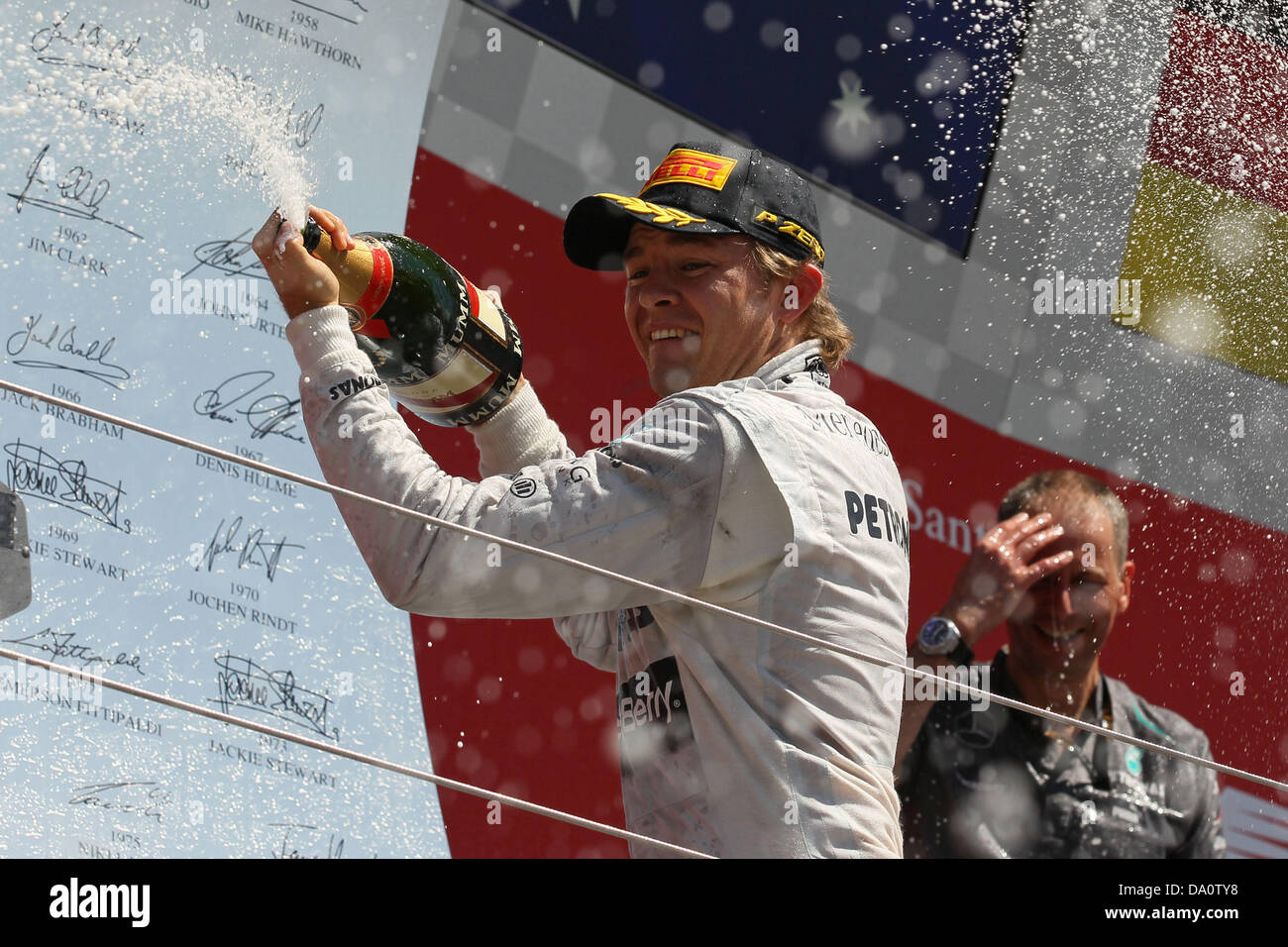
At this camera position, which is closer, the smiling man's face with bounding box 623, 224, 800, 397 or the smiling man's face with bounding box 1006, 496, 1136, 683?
the smiling man's face with bounding box 623, 224, 800, 397

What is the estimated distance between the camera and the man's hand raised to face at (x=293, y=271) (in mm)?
942

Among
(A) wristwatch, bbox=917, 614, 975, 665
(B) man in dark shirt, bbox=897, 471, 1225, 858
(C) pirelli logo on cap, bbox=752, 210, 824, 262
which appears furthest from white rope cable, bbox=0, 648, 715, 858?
(A) wristwatch, bbox=917, 614, 975, 665

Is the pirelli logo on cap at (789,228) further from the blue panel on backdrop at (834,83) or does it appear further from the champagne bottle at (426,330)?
the blue panel on backdrop at (834,83)

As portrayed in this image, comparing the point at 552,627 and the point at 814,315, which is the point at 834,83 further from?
the point at 814,315

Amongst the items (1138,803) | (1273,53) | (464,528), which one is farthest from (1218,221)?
(464,528)

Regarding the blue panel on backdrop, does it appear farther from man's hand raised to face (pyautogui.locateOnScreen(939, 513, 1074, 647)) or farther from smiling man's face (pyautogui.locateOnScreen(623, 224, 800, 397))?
smiling man's face (pyautogui.locateOnScreen(623, 224, 800, 397))

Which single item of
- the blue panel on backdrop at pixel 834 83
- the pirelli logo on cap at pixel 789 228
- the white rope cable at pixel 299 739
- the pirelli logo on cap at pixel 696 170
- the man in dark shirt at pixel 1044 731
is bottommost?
the white rope cable at pixel 299 739

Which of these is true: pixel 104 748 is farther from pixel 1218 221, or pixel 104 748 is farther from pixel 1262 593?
pixel 1218 221

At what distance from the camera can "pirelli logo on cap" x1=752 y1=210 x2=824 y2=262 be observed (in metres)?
1.12

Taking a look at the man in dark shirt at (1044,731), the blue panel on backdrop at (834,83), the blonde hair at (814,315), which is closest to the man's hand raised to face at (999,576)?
the man in dark shirt at (1044,731)

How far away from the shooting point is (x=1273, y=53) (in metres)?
2.63

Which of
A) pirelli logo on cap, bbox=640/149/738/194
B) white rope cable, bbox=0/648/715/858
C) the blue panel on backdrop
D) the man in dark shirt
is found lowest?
white rope cable, bbox=0/648/715/858

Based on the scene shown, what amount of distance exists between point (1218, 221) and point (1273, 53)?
38 centimetres

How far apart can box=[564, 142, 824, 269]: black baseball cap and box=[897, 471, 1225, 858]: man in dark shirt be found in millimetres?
845
